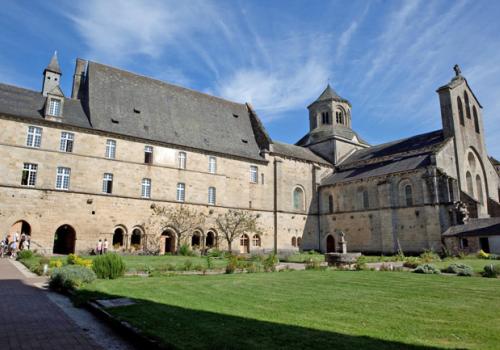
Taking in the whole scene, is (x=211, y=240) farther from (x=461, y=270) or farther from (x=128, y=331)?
(x=128, y=331)

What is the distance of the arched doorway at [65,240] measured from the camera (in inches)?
1015

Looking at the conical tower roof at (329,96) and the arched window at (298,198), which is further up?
the conical tower roof at (329,96)

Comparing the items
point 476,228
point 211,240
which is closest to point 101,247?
point 211,240

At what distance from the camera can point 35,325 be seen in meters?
6.57

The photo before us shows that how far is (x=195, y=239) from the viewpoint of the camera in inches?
1235

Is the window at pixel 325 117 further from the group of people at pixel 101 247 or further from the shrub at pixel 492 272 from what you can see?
the shrub at pixel 492 272

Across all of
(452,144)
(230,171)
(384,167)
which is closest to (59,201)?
(230,171)

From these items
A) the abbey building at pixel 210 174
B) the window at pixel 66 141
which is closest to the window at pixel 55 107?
the abbey building at pixel 210 174

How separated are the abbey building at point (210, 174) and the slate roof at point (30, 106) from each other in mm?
126

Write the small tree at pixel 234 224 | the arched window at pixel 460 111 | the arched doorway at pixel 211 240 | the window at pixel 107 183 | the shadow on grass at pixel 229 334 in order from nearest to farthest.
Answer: the shadow on grass at pixel 229 334 < the window at pixel 107 183 < the small tree at pixel 234 224 < the arched doorway at pixel 211 240 < the arched window at pixel 460 111

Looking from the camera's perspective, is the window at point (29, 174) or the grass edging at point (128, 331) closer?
the grass edging at point (128, 331)

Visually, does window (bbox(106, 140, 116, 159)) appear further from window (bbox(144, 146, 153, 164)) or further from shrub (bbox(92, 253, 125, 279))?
shrub (bbox(92, 253, 125, 279))

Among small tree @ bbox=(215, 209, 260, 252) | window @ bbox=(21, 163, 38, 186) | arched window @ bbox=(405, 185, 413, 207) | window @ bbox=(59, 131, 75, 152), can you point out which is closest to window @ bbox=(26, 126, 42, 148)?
window @ bbox=(59, 131, 75, 152)

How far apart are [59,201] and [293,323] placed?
23.6m
